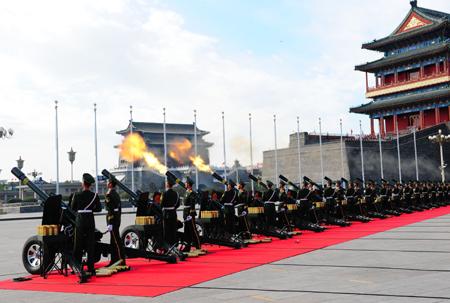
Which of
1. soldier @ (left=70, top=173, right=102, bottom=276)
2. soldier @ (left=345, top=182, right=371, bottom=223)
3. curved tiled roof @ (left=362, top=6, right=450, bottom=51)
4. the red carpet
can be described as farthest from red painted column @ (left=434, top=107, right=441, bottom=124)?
soldier @ (left=70, top=173, right=102, bottom=276)

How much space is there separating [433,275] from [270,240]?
637 cm

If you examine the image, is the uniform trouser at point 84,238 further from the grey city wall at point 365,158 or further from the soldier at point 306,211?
the grey city wall at point 365,158

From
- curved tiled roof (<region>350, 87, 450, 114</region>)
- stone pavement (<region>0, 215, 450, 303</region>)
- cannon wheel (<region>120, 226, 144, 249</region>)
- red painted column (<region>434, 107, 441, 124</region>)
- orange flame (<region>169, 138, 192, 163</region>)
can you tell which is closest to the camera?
stone pavement (<region>0, 215, 450, 303</region>)

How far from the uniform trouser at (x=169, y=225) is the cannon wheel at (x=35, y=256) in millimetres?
2572

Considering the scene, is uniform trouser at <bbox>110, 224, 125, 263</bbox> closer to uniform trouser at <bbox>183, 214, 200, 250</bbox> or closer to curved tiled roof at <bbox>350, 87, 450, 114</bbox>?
uniform trouser at <bbox>183, 214, 200, 250</bbox>

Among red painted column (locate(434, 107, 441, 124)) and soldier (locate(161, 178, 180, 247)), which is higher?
red painted column (locate(434, 107, 441, 124))

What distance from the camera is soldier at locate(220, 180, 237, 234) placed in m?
14.0

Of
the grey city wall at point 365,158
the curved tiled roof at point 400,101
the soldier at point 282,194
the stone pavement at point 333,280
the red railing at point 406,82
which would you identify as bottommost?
the stone pavement at point 333,280

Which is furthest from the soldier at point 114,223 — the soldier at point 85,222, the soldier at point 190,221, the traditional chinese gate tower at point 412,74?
the traditional chinese gate tower at point 412,74

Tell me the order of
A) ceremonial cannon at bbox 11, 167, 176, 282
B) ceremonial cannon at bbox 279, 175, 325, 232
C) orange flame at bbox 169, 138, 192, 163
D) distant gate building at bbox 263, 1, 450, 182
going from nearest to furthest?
1. ceremonial cannon at bbox 11, 167, 176, 282
2. ceremonial cannon at bbox 279, 175, 325, 232
3. distant gate building at bbox 263, 1, 450, 182
4. orange flame at bbox 169, 138, 192, 163

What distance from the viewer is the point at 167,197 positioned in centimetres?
1184

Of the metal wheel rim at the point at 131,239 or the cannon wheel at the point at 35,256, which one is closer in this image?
the cannon wheel at the point at 35,256

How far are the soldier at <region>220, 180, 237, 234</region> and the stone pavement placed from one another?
2589 millimetres

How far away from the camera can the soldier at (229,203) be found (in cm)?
1400
